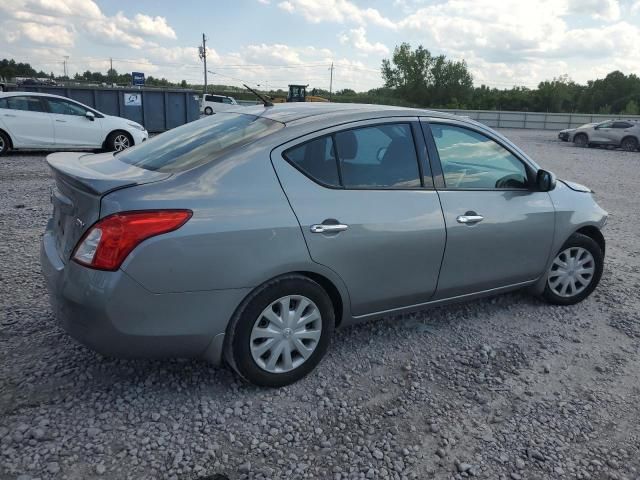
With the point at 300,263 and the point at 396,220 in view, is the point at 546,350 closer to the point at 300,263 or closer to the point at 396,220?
the point at 396,220

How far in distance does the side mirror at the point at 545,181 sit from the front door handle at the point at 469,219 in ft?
2.28

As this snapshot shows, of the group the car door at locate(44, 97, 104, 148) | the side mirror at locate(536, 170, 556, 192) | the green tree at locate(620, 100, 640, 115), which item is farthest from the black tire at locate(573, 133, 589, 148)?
the green tree at locate(620, 100, 640, 115)

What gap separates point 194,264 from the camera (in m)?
2.64

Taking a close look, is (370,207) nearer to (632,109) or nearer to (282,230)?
(282,230)

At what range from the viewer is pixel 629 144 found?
24.6 meters

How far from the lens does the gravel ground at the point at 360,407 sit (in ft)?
8.32

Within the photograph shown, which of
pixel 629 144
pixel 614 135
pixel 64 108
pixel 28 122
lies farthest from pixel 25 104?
pixel 629 144

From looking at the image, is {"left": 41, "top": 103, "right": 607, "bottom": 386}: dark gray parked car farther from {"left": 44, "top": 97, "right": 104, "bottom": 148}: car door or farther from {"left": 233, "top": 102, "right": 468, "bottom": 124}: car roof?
{"left": 44, "top": 97, "right": 104, "bottom": 148}: car door

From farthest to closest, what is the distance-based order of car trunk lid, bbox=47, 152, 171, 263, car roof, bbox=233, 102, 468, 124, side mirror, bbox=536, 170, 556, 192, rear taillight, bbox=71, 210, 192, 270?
side mirror, bbox=536, 170, 556, 192
car roof, bbox=233, 102, 468, 124
car trunk lid, bbox=47, 152, 171, 263
rear taillight, bbox=71, 210, 192, 270

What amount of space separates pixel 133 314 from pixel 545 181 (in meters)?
3.05

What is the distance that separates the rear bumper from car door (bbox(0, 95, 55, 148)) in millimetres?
11042

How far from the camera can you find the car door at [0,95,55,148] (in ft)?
39.7

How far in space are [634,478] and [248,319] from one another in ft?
6.67

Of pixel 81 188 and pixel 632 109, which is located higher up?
pixel 632 109
